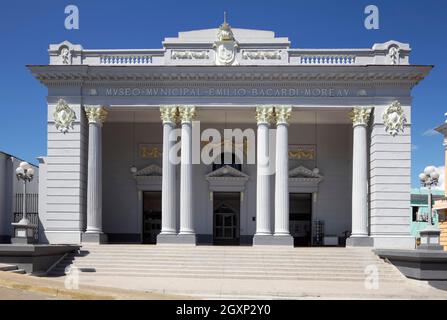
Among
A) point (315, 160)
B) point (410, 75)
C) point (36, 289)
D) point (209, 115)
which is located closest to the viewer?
point (36, 289)

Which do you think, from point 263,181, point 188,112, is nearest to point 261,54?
point 188,112

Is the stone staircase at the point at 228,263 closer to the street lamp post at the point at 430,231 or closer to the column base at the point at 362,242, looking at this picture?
the column base at the point at 362,242

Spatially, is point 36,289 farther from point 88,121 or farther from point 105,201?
point 105,201

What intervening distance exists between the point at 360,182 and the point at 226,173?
8920 mm

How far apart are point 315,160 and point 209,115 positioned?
7847 millimetres

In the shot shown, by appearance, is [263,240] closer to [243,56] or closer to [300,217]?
[300,217]

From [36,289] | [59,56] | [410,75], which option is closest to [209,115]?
[59,56]

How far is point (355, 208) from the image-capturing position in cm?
2953

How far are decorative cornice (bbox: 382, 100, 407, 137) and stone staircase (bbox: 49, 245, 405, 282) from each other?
23.5ft

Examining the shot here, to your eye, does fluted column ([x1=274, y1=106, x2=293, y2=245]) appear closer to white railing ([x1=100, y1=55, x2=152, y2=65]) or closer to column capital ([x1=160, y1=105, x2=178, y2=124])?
column capital ([x1=160, y1=105, x2=178, y2=124])

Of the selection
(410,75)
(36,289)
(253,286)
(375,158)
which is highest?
(410,75)

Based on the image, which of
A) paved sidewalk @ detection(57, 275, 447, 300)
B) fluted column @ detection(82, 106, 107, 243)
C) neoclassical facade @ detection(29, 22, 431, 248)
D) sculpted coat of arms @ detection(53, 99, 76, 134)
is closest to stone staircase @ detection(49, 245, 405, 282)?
paved sidewalk @ detection(57, 275, 447, 300)

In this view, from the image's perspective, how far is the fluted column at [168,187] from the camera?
29328 millimetres

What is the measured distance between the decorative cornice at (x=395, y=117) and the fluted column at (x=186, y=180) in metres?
10.8
